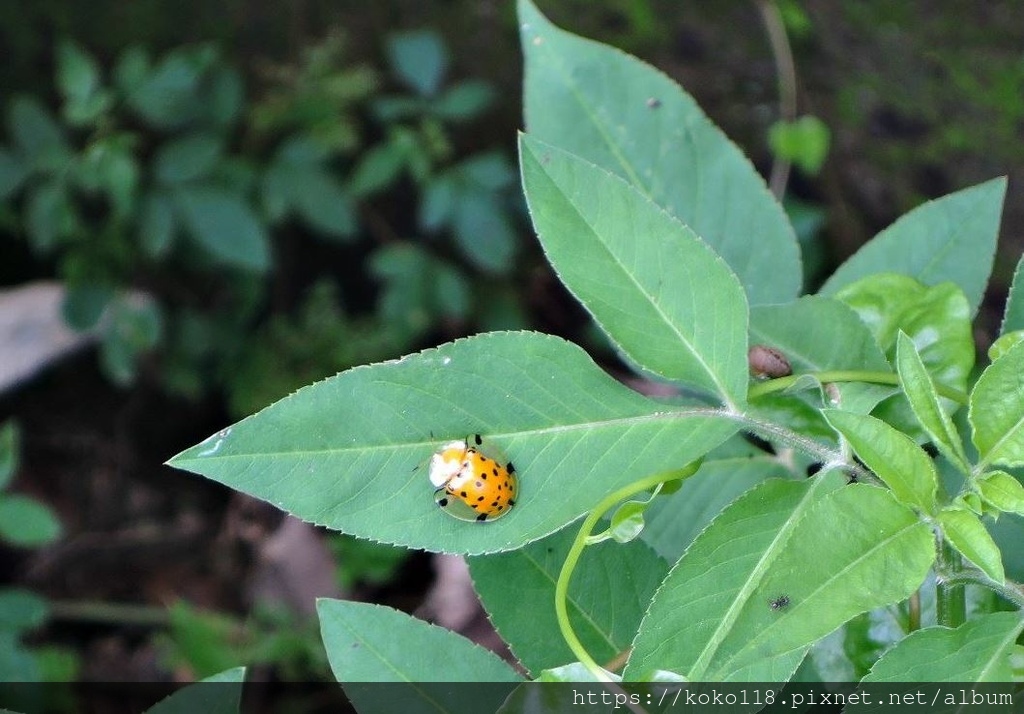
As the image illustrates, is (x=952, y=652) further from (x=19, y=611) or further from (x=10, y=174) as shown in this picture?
(x=10, y=174)

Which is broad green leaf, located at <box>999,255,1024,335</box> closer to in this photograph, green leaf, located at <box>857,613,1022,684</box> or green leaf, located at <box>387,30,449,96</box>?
green leaf, located at <box>857,613,1022,684</box>

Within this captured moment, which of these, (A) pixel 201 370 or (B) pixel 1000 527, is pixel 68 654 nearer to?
(A) pixel 201 370

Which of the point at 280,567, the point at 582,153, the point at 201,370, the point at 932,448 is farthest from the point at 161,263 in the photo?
the point at 932,448

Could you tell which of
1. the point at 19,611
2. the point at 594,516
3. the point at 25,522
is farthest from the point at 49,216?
the point at 594,516

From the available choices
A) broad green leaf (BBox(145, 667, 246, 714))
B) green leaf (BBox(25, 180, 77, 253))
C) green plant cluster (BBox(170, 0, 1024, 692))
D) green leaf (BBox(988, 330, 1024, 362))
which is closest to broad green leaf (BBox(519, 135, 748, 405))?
green plant cluster (BBox(170, 0, 1024, 692))

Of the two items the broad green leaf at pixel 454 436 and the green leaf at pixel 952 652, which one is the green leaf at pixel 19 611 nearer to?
the broad green leaf at pixel 454 436
